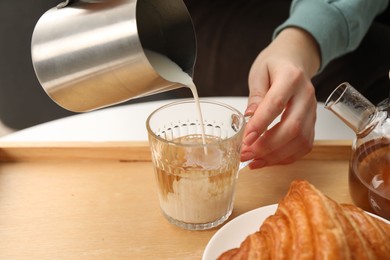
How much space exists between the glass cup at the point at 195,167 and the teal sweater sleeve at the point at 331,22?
30cm

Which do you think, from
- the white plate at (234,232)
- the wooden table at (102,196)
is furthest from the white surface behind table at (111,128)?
the white plate at (234,232)

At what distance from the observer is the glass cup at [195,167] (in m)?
0.64

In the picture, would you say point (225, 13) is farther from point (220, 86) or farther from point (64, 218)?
point (64, 218)

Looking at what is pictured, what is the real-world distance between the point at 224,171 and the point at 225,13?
768 mm

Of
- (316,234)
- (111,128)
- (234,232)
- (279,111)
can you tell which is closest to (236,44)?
(111,128)

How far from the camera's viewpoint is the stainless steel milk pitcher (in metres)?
0.52

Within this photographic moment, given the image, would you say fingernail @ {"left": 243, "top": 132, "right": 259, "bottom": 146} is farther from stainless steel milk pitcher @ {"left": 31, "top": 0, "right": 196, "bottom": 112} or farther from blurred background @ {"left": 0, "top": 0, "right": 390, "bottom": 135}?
blurred background @ {"left": 0, "top": 0, "right": 390, "bottom": 135}

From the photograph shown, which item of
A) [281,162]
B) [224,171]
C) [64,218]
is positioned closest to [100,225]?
[64,218]

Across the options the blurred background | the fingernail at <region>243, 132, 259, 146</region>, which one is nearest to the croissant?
the fingernail at <region>243, 132, 259, 146</region>

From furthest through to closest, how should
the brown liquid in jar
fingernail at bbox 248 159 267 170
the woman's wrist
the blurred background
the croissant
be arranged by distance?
Answer: the blurred background → the woman's wrist → fingernail at bbox 248 159 267 170 → the brown liquid in jar → the croissant

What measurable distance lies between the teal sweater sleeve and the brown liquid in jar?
12.1 inches

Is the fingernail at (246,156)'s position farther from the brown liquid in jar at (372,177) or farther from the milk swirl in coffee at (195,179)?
the brown liquid in jar at (372,177)

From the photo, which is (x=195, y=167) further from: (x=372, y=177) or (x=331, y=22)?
(x=331, y=22)

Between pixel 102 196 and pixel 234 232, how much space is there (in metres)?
0.22
